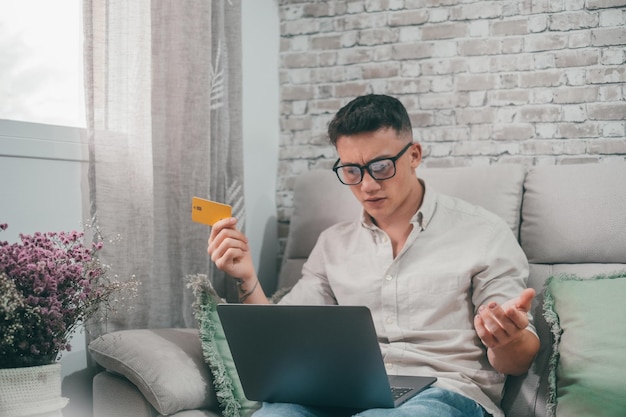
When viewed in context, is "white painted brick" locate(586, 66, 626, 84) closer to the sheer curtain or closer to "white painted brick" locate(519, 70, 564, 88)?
"white painted brick" locate(519, 70, 564, 88)

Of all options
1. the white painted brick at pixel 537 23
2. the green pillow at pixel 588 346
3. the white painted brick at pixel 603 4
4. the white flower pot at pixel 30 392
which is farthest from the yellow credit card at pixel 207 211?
the white painted brick at pixel 603 4

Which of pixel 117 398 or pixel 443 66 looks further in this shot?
pixel 443 66

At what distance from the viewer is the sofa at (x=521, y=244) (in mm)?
1671

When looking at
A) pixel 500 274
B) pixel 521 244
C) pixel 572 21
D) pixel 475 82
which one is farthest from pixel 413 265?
pixel 572 21

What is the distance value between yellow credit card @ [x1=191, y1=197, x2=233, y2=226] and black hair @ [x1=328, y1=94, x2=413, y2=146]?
41 cm

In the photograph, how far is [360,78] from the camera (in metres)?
2.78

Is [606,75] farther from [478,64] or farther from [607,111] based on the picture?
[478,64]

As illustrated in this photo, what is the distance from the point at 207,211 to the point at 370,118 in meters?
0.53

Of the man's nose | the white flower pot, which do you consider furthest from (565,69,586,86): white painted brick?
the white flower pot

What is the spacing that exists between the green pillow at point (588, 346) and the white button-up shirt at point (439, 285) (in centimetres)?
14

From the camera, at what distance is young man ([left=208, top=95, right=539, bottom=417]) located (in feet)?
5.99

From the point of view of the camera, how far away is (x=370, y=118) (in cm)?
197

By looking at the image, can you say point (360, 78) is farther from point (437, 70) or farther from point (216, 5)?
point (216, 5)

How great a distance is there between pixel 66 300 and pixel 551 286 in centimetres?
130
